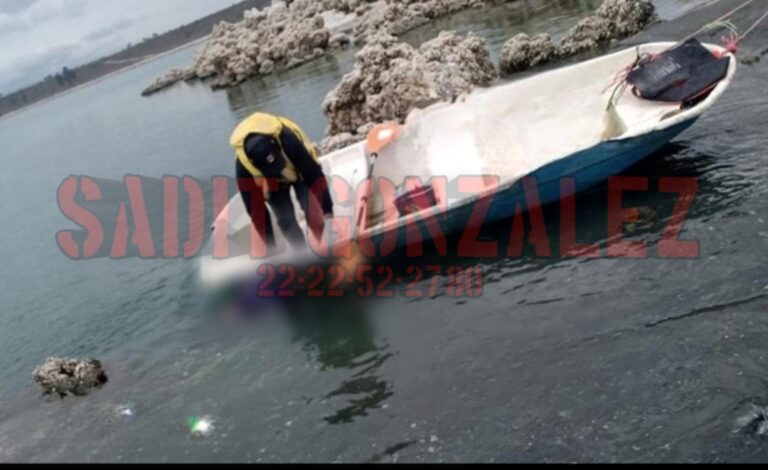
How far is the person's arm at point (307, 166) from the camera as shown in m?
6.99

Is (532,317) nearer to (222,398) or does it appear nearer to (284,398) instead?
(284,398)

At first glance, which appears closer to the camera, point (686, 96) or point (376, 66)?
point (686, 96)

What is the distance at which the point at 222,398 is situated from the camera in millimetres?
6621

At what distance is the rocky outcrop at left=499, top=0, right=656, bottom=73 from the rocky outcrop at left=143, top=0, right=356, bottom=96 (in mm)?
17746

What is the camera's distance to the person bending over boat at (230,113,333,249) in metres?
6.83

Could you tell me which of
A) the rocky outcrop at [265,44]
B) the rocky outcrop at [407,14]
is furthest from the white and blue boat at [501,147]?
the rocky outcrop at [265,44]

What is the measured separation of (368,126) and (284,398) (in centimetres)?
740

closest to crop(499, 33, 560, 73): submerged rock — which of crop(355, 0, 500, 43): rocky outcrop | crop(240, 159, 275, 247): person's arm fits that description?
crop(240, 159, 275, 247): person's arm

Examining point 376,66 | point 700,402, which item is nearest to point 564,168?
point 700,402

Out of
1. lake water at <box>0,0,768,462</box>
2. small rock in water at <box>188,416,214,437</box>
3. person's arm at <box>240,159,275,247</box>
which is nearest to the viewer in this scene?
lake water at <box>0,0,768,462</box>

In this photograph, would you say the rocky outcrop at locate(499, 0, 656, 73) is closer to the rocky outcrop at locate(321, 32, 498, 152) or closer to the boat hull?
the rocky outcrop at locate(321, 32, 498, 152)

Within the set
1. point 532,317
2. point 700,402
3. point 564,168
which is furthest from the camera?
point 564,168

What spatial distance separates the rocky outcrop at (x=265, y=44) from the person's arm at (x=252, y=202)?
975 inches

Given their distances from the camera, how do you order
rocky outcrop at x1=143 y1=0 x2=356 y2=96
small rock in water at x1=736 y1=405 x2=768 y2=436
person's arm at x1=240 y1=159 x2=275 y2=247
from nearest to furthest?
small rock in water at x1=736 y1=405 x2=768 y2=436
person's arm at x1=240 y1=159 x2=275 y2=247
rocky outcrop at x1=143 y1=0 x2=356 y2=96
